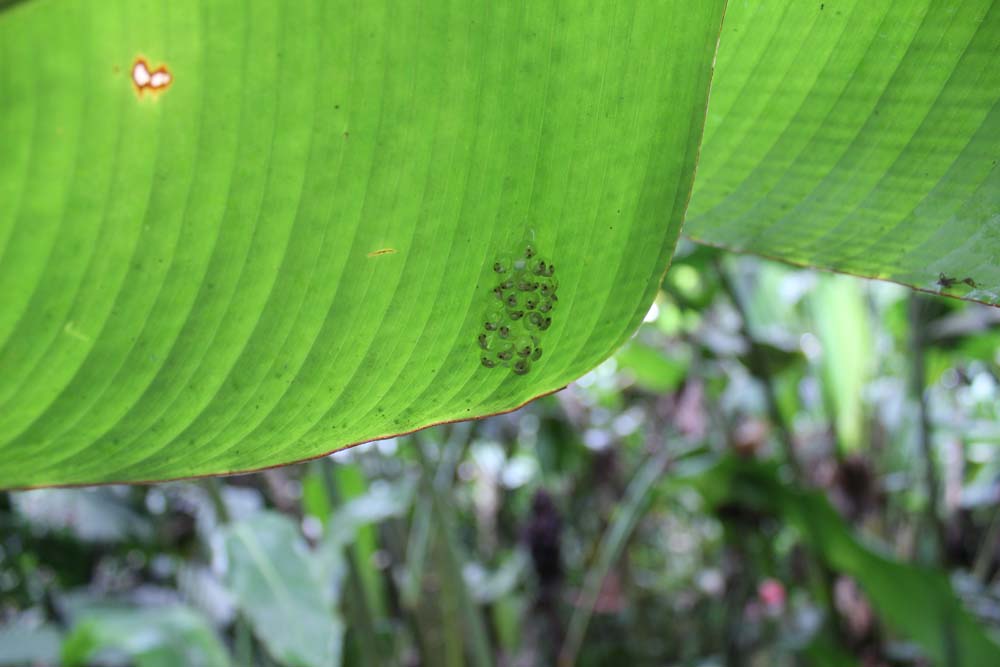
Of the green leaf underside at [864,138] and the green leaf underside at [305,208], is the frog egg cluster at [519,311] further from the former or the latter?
the green leaf underside at [864,138]

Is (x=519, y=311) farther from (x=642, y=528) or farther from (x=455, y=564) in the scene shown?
(x=642, y=528)

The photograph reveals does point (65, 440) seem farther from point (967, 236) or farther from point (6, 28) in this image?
point (967, 236)

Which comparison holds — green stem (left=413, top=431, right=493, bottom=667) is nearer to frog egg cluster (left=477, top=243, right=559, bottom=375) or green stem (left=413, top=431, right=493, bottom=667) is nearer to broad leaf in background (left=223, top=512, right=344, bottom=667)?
broad leaf in background (left=223, top=512, right=344, bottom=667)

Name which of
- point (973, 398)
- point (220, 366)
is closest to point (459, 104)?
→ point (220, 366)

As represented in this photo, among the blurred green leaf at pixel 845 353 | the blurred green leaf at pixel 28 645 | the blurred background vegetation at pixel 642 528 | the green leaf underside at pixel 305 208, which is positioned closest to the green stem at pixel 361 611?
the blurred background vegetation at pixel 642 528

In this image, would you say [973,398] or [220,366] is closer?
[220,366]

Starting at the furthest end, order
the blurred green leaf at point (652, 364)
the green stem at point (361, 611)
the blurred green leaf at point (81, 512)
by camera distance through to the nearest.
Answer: the blurred green leaf at point (652, 364), the blurred green leaf at point (81, 512), the green stem at point (361, 611)
